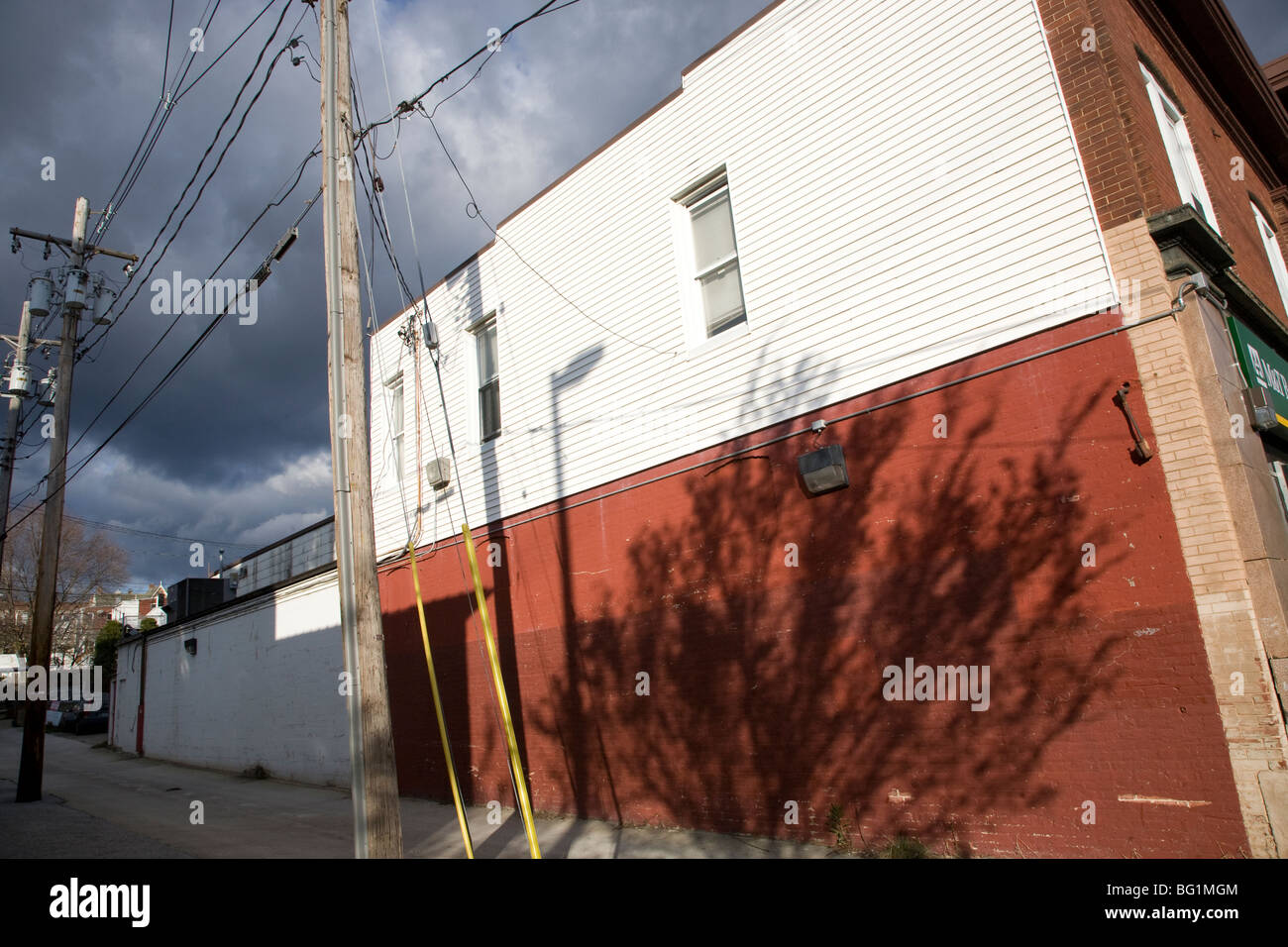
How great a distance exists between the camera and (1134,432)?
5.80 m

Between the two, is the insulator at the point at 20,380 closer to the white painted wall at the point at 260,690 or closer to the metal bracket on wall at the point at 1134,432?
the white painted wall at the point at 260,690

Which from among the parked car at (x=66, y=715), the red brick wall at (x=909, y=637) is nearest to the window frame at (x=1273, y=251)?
the red brick wall at (x=909, y=637)

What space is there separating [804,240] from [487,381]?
594 centimetres

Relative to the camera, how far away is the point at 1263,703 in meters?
5.11

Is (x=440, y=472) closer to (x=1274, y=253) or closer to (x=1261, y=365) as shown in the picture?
(x=1261, y=365)

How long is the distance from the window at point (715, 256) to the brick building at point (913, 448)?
0.05 meters

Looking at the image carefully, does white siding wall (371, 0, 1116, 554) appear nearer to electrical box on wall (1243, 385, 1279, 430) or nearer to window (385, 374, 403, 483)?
electrical box on wall (1243, 385, 1279, 430)

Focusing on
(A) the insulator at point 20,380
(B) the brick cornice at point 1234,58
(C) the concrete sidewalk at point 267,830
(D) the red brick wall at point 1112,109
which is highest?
(A) the insulator at point 20,380

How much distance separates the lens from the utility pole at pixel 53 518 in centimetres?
1365

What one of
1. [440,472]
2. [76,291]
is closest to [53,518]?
[76,291]

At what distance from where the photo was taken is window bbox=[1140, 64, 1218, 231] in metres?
7.88

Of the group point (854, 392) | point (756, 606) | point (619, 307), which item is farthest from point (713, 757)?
point (619, 307)

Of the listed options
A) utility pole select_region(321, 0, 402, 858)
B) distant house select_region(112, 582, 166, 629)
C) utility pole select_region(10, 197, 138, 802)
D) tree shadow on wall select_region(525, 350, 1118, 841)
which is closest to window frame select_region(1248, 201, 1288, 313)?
tree shadow on wall select_region(525, 350, 1118, 841)
